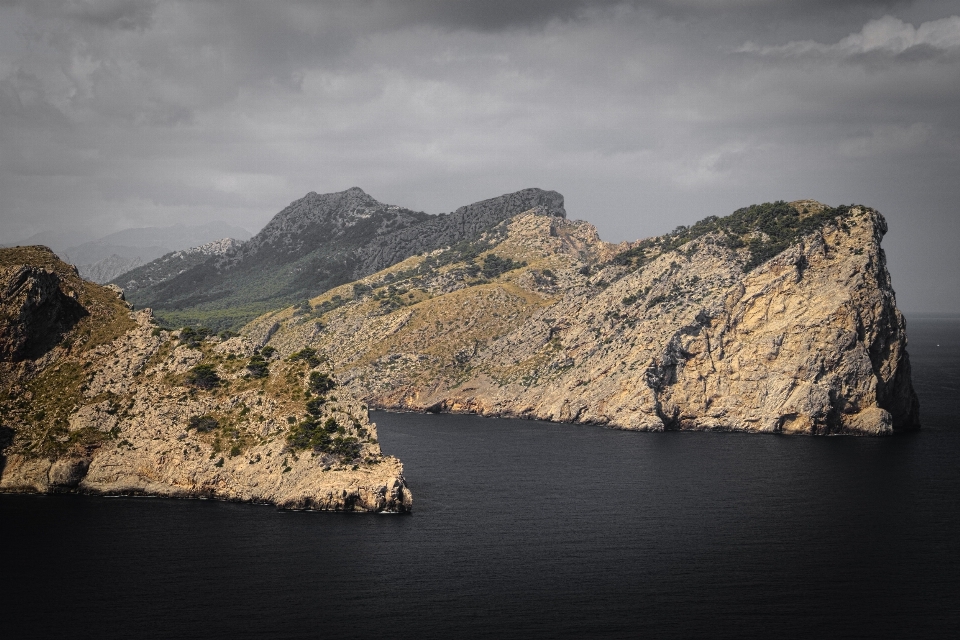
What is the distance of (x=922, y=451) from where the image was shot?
151875 mm

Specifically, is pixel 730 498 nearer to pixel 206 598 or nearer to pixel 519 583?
pixel 519 583

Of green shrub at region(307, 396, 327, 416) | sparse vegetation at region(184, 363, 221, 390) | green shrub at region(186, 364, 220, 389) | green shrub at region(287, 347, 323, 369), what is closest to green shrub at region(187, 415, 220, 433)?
sparse vegetation at region(184, 363, 221, 390)

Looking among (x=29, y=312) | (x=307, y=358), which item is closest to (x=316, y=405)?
(x=307, y=358)

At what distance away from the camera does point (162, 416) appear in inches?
4870

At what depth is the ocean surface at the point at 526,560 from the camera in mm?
75938

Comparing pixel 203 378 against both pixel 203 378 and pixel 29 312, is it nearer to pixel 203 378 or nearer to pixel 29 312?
pixel 203 378

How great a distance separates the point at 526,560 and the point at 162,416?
5934cm

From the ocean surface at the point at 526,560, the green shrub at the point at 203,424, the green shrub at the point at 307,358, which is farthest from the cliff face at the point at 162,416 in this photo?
the ocean surface at the point at 526,560

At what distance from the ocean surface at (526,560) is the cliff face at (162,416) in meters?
4.26

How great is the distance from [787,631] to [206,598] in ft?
167

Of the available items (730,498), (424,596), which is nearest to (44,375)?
(424,596)

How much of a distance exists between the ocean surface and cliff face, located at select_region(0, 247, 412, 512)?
14.0 feet

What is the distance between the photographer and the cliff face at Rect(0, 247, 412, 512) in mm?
114438

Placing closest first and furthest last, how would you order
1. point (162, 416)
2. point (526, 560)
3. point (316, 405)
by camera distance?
point (526, 560)
point (316, 405)
point (162, 416)
